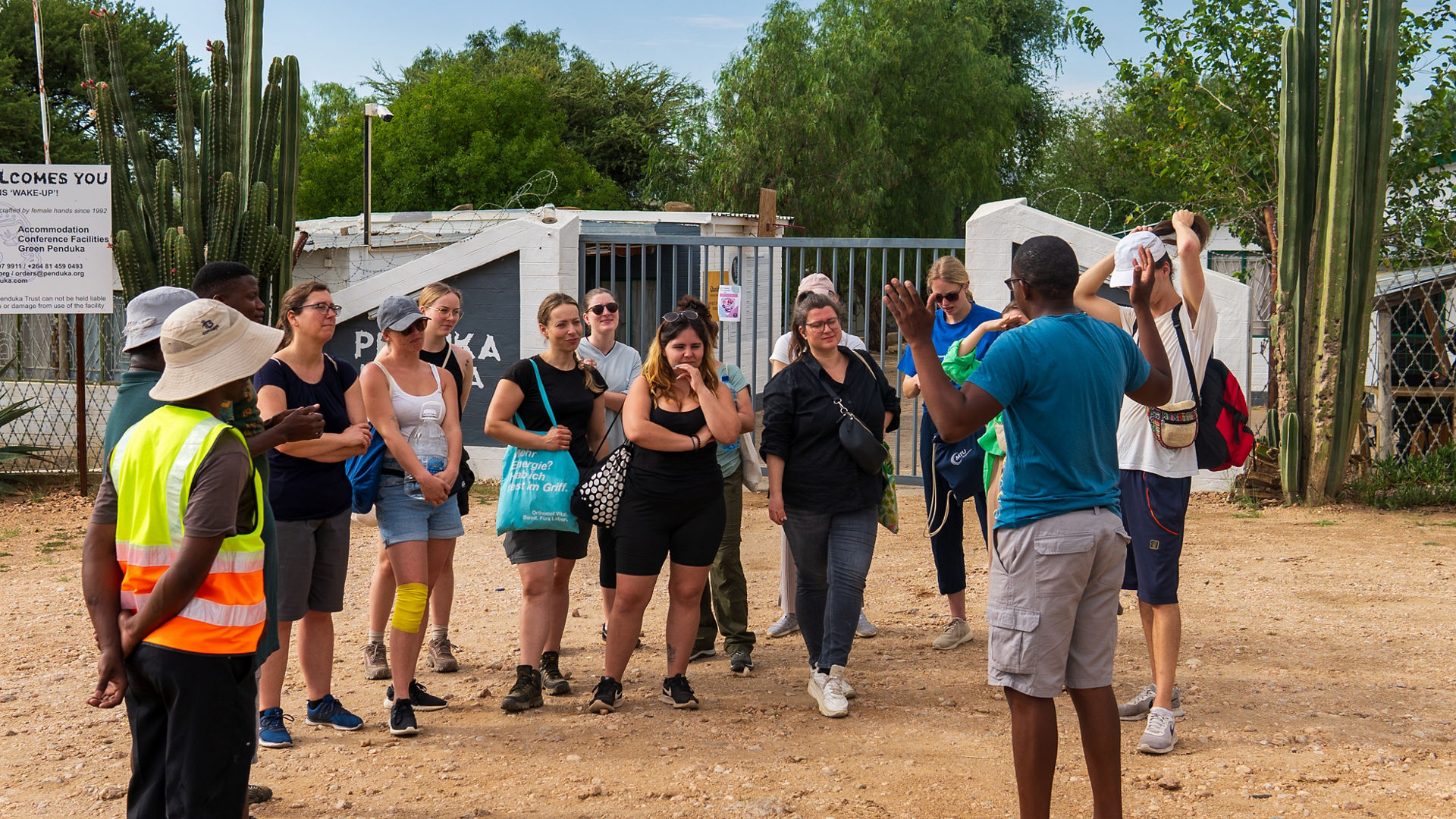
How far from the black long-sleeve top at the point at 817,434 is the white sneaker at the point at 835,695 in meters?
0.66

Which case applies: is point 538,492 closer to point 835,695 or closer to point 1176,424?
point 835,695

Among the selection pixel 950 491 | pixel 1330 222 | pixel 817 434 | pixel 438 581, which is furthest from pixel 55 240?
pixel 1330 222

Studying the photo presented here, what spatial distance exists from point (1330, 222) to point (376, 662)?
24.8 feet

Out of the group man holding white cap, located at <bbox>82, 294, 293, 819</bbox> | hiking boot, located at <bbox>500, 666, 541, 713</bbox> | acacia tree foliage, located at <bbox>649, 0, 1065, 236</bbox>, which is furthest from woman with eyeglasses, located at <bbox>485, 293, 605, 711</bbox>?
acacia tree foliage, located at <bbox>649, 0, 1065, 236</bbox>

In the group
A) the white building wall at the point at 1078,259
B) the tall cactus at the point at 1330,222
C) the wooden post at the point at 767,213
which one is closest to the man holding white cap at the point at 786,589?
the white building wall at the point at 1078,259

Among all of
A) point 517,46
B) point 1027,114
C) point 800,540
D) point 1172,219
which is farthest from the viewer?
point 517,46

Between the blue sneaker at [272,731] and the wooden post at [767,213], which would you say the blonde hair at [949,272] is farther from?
the wooden post at [767,213]

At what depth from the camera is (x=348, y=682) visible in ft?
16.8

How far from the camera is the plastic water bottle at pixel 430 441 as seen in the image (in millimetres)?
4602

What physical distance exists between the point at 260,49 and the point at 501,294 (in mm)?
3172

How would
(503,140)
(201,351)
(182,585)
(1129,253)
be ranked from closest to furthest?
1. (182,585)
2. (201,351)
3. (1129,253)
4. (503,140)

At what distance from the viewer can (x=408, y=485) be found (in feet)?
14.9

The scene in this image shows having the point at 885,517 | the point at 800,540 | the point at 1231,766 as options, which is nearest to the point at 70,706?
the point at 800,540

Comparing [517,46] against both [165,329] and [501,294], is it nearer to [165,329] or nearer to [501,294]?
[501,294]
